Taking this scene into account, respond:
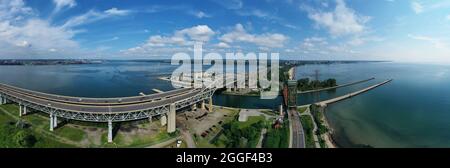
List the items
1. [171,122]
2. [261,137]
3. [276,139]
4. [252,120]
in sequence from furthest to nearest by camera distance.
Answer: [252,120], [171,122], [261,137], [276,139]

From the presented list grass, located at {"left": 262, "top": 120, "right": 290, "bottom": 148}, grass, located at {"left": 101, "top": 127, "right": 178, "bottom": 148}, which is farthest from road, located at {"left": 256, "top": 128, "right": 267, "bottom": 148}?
grass, located at {"left": 101, "top": 127, "right": 178, "bottom": 148}

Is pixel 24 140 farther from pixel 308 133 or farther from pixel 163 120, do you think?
pixel 308 133

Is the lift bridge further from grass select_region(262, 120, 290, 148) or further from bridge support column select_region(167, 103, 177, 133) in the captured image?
grass select_region(262, 120, 290, 148)

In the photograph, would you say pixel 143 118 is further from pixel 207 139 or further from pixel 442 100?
pixel 442 100

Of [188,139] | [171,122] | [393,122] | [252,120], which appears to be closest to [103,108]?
[171,122]

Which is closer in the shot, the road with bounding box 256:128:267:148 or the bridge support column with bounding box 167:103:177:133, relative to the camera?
the road with bounding box 256:128:267:148

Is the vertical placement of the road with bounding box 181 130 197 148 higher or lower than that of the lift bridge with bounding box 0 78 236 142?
lower

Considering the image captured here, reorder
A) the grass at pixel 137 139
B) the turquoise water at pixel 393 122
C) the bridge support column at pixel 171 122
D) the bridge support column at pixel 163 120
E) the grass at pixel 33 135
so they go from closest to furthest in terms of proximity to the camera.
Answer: the grass at pixel 33 135 < the grass at pixel 137 139 < the bridge support column at pixel 171 122 < the bridge support column at pixel 163 120 < the turquoise water at pixel 393 122

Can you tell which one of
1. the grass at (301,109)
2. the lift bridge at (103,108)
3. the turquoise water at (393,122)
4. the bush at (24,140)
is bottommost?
the turquoise water at (393,122)

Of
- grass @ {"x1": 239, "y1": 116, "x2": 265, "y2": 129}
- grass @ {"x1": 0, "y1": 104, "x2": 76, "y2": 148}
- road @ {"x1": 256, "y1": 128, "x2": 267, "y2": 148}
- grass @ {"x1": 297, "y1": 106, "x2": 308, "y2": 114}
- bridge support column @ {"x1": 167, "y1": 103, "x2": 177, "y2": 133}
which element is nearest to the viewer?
grass @ {"x1": 0, "y1": 104, "x2": 76, "y2": 148}

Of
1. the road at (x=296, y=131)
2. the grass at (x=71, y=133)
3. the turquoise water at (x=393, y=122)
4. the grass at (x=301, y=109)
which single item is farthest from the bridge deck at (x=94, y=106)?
the turquoise water at (x=393, y=122)

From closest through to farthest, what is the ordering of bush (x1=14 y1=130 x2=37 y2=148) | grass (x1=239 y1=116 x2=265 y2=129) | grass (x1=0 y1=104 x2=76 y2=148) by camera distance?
1. bush (x1=14 y1=130 x2=37 y2=148)
2. grass (x1=0 y1=104 x2=76 y2=148)
3. grass (x1=239 y1=116 x2=265 y2=129)

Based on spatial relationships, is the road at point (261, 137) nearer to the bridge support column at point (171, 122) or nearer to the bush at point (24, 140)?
the bridge support column at point (171, 122)
